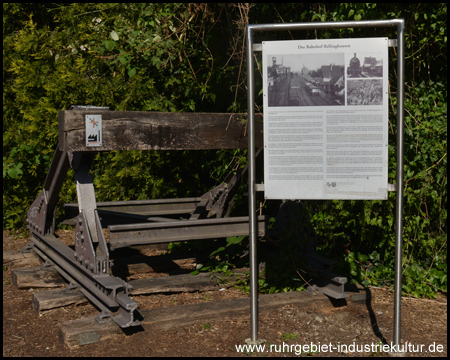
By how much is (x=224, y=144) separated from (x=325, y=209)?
181 centimetres

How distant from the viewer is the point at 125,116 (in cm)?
455

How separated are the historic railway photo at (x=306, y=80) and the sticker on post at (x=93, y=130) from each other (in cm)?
145

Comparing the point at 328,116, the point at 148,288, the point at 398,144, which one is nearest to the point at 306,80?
the point at 328,116

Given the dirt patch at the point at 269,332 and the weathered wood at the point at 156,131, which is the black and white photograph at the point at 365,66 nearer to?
the weathered wood at the point at 156,131

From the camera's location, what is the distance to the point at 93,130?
4.46 metres

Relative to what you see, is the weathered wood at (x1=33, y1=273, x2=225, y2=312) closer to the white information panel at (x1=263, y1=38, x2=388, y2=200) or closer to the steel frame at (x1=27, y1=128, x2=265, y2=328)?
the steel frame at (x1=27, y1=128, x2=265, y2=328)

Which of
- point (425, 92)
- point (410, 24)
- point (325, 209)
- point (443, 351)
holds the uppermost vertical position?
point (410, 24)

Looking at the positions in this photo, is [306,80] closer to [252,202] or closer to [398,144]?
[398,144]

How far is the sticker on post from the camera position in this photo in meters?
4.44

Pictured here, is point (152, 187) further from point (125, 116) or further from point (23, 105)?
point (125, 116)

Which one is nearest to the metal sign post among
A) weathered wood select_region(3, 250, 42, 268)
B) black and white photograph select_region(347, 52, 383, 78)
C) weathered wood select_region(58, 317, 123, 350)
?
black and white photograph select_region(347, 52, 383, 78)

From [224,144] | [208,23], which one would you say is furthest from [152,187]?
[224,144]

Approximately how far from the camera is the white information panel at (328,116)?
3803 mm

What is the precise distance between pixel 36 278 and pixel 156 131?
7.70 feet
